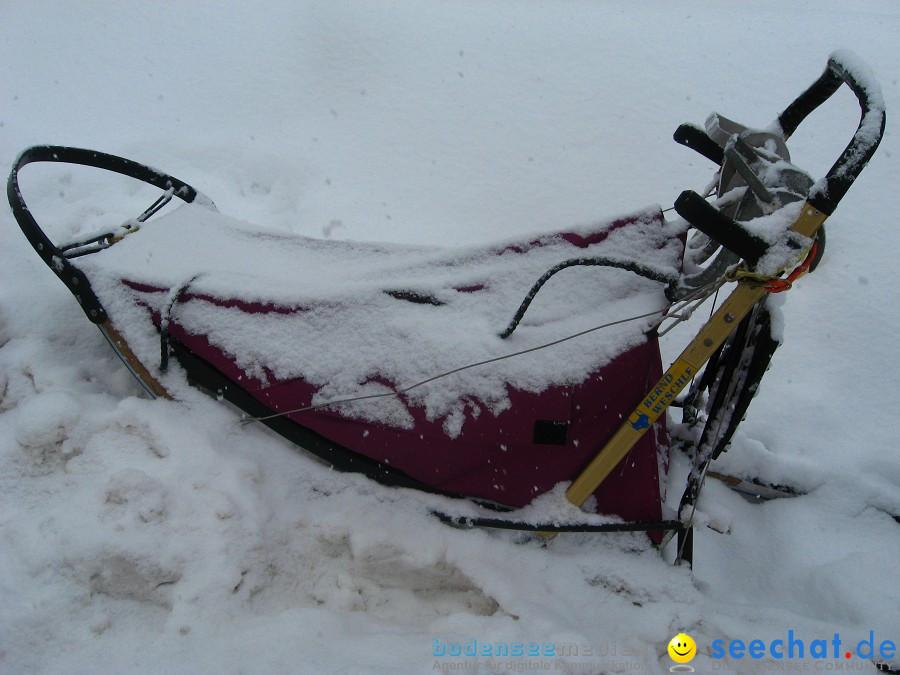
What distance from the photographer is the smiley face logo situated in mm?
1473

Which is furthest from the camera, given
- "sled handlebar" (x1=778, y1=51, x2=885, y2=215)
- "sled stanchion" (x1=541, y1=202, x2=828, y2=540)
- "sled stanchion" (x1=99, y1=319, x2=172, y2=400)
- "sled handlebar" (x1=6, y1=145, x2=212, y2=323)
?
"sled stanchion" (x1=99, y1=319, x2=172, y2=400)

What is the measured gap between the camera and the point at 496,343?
5.02 feet

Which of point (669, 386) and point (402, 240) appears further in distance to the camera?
point (402, 240)

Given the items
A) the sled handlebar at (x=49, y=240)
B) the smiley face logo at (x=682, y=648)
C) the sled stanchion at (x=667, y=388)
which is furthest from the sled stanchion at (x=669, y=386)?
the sled handlebar at (x=49, y=240)

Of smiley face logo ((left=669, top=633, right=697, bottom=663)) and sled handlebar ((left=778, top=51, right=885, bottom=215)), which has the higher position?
sled handlebar ((left=778, top=51, right=885, bottom=215))

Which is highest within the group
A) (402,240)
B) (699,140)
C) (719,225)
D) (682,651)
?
(699,140)

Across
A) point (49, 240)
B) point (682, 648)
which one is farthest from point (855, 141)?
point (49, 240)

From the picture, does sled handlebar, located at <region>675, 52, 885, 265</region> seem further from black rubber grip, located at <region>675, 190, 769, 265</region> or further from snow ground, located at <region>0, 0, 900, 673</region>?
snow ground, located at <region>0, 0, 900, 673</region>

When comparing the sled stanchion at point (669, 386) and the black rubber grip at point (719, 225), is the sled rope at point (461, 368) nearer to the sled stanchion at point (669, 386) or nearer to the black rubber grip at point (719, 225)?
the sled stanchion at point (669, 386)

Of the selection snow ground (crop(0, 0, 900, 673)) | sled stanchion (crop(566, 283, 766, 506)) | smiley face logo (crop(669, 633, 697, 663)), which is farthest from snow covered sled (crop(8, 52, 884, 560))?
smiley face logo (crop(669, 633, 697, 663))

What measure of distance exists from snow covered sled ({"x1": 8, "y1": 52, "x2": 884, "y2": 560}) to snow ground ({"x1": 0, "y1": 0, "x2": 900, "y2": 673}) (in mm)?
161

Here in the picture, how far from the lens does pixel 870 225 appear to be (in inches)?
116

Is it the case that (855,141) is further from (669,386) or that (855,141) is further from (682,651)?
(682,651)

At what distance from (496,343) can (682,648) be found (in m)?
0.91
